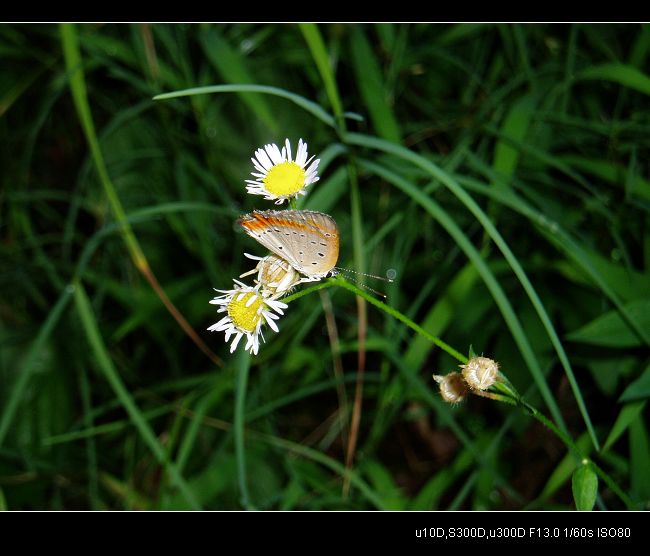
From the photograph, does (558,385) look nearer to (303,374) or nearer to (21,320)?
(303,374)

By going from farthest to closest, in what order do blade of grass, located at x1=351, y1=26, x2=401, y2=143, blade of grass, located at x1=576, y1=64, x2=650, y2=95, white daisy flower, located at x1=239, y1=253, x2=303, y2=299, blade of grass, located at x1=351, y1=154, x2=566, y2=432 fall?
1. blade of grass, located at x1=351, y1=26, x2=401, y2=143
2. blade of grass, located at x1=576, y1=64, x2=650, y2=95
3. blade of grass, located at x1=351, y1=154, x2=566, y2=432
4. white daisy flower, located at x1=239, y1=253, x2=303, y2=299

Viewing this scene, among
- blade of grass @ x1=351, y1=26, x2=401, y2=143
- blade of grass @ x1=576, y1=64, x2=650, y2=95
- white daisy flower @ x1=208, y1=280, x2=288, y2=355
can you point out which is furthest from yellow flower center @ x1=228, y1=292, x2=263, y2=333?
blade of grass @ x1=576, y1=64, x2=650, y2=95

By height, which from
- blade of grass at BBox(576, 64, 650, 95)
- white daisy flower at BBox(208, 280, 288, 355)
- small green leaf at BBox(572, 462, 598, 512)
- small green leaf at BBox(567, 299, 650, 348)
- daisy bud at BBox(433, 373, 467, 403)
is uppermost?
blade of grass at BBox(576, 64, 650, 95)

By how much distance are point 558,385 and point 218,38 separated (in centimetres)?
122

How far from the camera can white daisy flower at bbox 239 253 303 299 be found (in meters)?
0.83

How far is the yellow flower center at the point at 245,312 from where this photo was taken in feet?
2.79

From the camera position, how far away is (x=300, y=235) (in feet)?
2.34

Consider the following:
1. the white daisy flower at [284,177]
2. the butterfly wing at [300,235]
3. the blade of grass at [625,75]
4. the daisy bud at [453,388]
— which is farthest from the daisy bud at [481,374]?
the blade of grass at [625,75]

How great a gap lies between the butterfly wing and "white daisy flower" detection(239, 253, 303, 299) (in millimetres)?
61

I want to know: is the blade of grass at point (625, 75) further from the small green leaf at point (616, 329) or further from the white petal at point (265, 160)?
the white petal at point (265, 160)

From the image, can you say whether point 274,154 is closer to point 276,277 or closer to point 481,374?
point 276,277

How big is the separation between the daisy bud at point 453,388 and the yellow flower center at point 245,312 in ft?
0.86

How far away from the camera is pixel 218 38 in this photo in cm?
165

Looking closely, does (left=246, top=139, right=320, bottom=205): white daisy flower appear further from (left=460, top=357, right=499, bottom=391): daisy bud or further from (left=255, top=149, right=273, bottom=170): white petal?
(left=460, top=357, right=499, bottom=391): daisy bud
